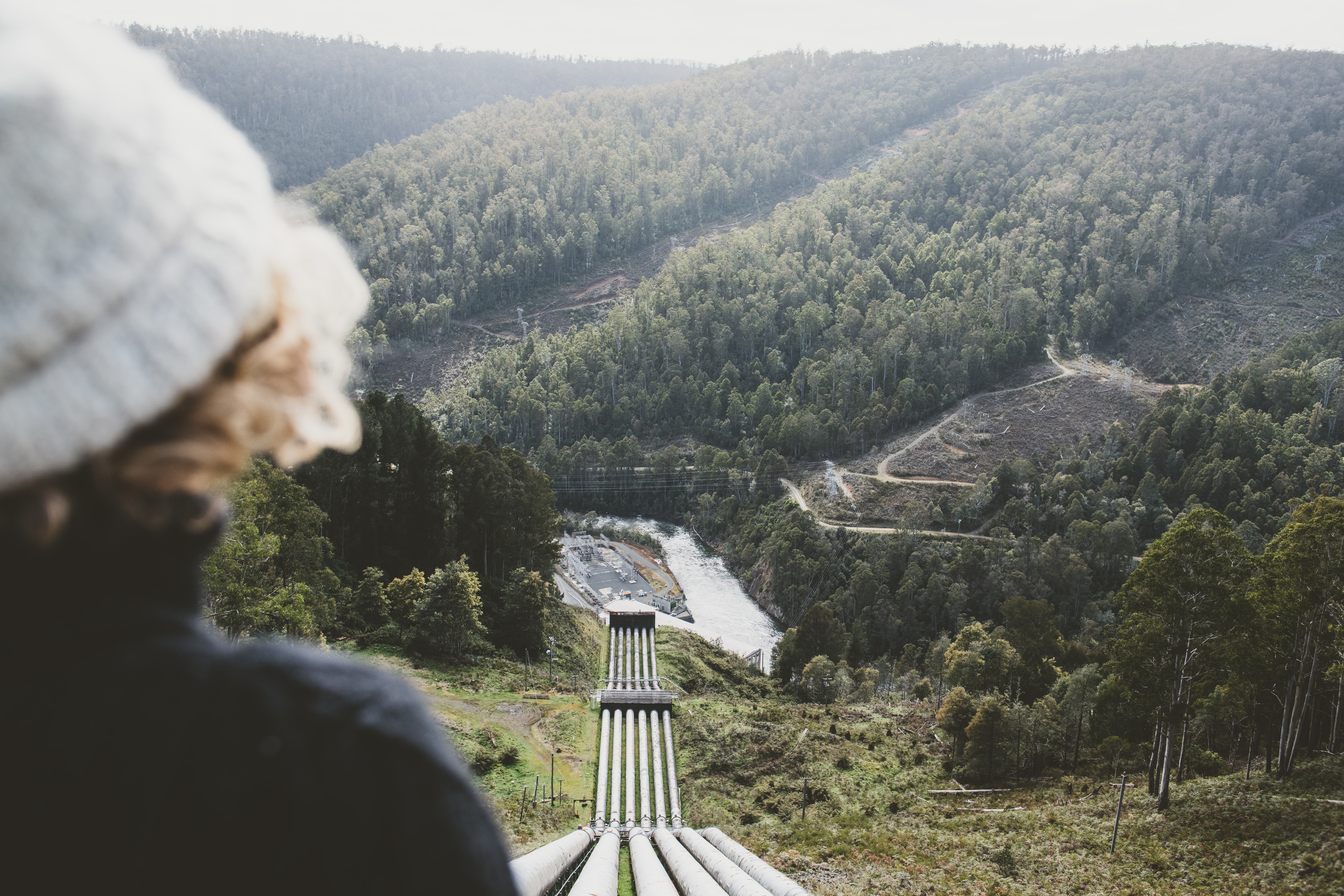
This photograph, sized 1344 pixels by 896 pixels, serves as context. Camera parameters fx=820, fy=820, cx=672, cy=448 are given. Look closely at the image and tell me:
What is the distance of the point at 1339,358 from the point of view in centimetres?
7256

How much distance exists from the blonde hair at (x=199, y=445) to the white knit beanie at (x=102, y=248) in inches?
1.5

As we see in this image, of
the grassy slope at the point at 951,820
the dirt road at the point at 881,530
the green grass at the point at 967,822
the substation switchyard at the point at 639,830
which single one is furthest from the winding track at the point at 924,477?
the green grass at the point at 967,822

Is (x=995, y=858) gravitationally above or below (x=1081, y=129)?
below

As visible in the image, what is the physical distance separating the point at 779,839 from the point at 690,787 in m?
5.20

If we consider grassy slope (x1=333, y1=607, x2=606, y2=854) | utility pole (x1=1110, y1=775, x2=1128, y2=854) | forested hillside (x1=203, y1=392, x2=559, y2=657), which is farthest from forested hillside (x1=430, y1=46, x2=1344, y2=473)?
utility pole (x1=1110, y1=775, x2=1128, y2=854)

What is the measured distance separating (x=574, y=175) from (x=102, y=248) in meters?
148

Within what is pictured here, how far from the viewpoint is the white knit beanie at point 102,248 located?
1.12m

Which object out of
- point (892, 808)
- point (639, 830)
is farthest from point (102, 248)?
point (892, 808)

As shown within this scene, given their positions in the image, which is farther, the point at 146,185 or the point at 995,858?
the point at 995,858

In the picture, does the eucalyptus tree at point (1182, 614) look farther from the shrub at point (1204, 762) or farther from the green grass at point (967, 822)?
the shrub at point (1204, 762)

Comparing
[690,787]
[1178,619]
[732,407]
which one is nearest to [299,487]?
[690,787]

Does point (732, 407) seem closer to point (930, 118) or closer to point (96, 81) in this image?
point (96, 81)

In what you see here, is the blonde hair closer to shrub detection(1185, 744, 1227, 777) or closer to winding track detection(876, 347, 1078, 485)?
shrub detection(1185, 744, 1227, 777)

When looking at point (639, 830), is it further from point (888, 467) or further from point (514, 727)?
point (888, 467)
